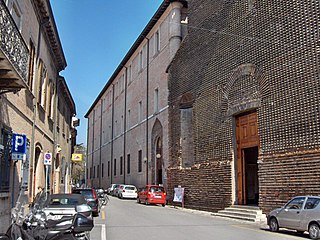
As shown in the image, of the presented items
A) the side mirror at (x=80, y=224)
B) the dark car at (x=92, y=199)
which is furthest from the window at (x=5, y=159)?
the side mirror at (x=80, y=224)

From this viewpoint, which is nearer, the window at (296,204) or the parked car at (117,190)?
the window at (296,204)

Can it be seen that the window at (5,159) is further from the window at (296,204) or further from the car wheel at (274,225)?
the window at (296,204)

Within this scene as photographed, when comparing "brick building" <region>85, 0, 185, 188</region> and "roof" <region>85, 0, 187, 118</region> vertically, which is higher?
"roof" <region>85, 0, 187, 118</region>

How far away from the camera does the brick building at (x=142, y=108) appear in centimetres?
3394

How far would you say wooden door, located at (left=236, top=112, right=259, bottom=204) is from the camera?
798 inches

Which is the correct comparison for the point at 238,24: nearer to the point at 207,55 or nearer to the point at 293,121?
the point at 207,55

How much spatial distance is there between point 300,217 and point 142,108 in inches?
1206

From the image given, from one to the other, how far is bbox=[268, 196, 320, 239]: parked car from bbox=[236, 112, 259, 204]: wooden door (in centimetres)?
620

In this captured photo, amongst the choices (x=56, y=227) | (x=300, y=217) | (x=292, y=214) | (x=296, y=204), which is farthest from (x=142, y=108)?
(x=56, y=227)

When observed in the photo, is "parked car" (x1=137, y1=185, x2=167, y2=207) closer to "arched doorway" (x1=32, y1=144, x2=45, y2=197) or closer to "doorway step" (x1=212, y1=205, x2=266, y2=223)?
"doorway step" (x1=212, y1=205, x2=266, y2=223)

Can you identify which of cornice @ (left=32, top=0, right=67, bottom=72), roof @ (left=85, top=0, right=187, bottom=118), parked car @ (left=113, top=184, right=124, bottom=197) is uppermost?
roof @ (left=85, top=0, right=187, bottom=118)

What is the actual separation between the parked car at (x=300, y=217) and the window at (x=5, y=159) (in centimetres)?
959

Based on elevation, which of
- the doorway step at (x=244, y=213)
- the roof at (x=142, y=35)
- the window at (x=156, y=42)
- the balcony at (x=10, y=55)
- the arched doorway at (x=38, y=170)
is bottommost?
the doorway step at (x=244, y=213)

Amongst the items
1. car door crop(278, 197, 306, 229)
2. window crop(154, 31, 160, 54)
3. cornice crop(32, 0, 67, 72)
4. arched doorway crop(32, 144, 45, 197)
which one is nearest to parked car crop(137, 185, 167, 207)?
arched doorway crop(32, 144, 45, 197)
